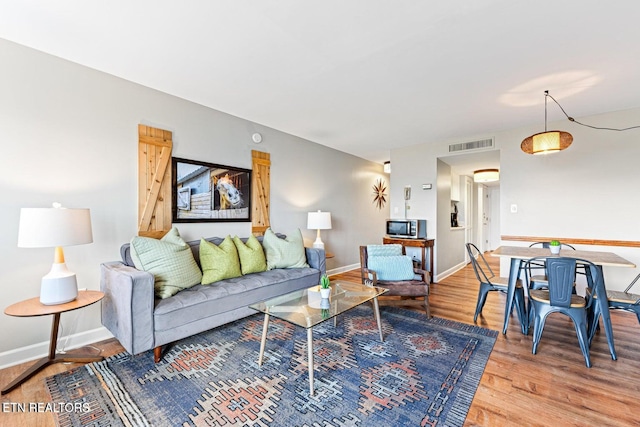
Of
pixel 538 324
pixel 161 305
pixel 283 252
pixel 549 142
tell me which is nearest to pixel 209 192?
pixel 283 252

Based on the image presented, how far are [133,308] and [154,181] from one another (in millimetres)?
1382

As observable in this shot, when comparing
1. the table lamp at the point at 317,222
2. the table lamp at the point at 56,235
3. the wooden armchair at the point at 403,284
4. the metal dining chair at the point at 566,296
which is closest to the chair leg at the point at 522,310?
the metal dining chair at the point at 566,296

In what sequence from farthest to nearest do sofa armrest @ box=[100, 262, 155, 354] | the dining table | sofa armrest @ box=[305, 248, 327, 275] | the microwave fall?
the microwave → sofa armrest @ box=[305, 248, 327, 275] → the dining table → sofa armrest @ box=[100, 262, 155, 354]

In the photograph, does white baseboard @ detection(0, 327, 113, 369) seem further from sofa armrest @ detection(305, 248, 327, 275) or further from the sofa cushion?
sofa armrest @ detection(305, 248, 327, 275)

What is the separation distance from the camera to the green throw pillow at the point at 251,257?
3.13 metres

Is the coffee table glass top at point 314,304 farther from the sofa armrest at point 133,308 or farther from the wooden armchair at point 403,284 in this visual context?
the sofa armrest at point 133,308

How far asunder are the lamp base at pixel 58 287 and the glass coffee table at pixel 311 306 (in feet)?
4.26

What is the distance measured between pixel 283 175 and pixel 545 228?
12.5 ft

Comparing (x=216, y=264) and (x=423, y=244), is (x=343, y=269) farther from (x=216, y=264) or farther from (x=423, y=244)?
(x=216, y=264)

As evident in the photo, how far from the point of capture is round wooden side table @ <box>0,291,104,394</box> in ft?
6.04

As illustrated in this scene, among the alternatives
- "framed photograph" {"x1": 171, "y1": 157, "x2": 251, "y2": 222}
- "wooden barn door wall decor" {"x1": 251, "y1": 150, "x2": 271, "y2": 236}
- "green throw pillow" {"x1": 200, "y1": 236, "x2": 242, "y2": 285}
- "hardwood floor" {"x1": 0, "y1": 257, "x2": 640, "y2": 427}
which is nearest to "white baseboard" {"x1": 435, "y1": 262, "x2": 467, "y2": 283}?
"hardwood floor" {"x1": 0, "y1": 257, "x2": 640, "y2": 427}

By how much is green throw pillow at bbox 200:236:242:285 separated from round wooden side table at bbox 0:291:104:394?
2.75 ft

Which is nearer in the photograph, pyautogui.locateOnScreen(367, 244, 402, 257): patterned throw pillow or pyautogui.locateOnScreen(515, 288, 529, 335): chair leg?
pyautogui.locateOnScreen(515, 288, 529, 335): chair leg

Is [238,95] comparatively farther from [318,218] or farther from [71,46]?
[318,218]
